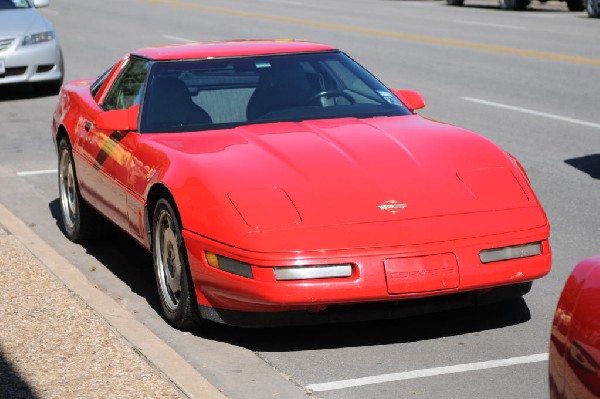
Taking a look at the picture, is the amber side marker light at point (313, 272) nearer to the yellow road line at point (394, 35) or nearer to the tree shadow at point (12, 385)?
the tree shadow at point (12, 385)

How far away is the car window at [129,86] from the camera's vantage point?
25.3 ft

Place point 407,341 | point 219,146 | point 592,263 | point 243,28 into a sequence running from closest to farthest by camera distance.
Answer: point 592,263
point 407,341
point 219,146
point 243,28

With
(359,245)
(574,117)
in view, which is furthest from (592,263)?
(574,117)

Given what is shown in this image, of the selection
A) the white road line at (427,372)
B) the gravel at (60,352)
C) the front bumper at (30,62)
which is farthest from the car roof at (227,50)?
the front bumper at (30,62)

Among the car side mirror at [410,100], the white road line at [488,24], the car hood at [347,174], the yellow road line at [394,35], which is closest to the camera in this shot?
the car hood at [347,174]

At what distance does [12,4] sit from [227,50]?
435 inches

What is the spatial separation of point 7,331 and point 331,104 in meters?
2.40

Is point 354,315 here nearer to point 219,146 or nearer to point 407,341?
point 407,341

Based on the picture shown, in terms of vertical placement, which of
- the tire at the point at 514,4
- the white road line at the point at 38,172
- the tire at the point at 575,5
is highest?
the white road line at the point at 38,172

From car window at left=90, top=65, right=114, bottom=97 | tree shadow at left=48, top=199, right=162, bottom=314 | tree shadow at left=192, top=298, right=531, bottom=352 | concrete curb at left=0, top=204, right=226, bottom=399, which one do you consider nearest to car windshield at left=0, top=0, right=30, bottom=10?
tree shadow at left=48, top=199, right=162, bottom=314

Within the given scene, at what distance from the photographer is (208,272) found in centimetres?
609

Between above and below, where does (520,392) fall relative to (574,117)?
above

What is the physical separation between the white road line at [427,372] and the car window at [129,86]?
2576mm

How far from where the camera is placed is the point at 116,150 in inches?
295
